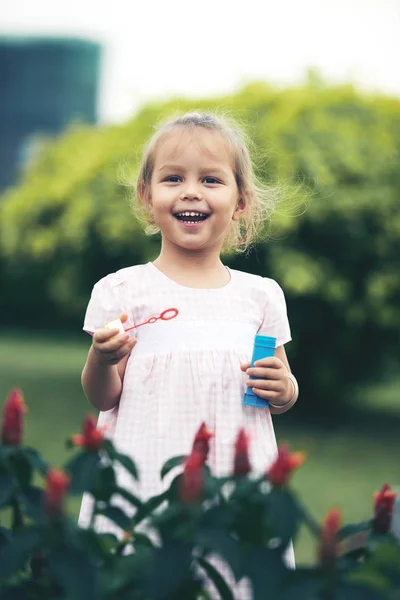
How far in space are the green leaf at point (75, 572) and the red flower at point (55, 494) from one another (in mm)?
50

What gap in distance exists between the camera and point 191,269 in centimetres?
230

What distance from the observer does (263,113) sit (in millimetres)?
8742

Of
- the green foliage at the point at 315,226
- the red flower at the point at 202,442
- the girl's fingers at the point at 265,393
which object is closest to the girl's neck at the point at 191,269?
the girl's fingers at the point at 265,393

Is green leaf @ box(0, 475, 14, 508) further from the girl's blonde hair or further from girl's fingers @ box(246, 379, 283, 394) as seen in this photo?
the girl's blonde hair

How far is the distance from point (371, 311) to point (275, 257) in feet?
3.38

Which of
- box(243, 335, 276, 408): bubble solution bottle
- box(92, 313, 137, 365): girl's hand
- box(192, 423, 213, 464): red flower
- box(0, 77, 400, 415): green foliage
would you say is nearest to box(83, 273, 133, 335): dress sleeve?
box(92, 313, 137, 365): girl's hand

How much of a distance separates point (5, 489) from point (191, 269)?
114 cm

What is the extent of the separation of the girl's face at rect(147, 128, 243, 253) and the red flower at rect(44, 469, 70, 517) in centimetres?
115

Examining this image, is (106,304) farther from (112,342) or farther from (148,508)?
(148,508)

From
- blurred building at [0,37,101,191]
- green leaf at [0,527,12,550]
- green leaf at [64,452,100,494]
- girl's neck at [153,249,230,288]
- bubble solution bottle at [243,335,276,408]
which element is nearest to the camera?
green leaf at [64,452,100,494]

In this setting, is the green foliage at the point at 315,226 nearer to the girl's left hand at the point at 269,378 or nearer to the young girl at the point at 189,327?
the young girl at the point at 189,327

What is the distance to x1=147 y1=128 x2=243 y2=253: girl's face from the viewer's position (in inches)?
86.7

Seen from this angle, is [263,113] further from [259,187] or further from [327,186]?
[259,187]

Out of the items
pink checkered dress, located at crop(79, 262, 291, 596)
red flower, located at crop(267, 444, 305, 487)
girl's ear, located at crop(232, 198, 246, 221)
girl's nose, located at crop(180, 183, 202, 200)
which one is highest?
Answer: girl's nose, located at crop(180, 183, 202, 200)
